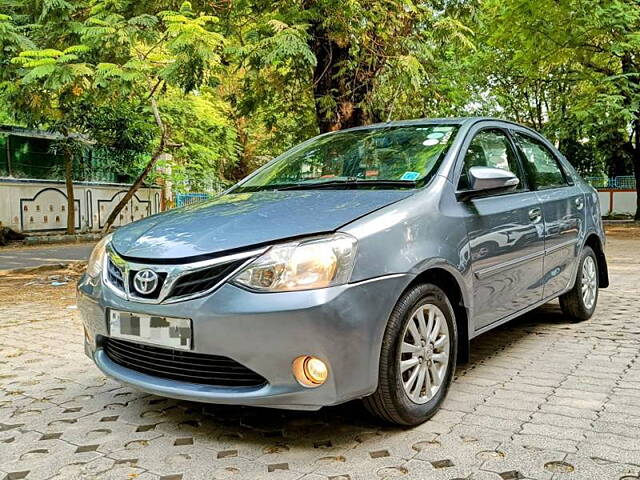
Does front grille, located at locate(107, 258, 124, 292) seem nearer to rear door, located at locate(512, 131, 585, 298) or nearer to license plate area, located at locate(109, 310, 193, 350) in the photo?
license plate area, located at locate(109, 310, 193, 350)

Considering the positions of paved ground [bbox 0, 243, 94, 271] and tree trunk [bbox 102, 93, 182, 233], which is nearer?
paved ground [bbox 0, 243, 94, 271]

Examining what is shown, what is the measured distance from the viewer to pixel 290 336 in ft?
8.41

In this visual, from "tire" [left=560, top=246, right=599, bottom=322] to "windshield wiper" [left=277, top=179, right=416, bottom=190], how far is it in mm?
2411

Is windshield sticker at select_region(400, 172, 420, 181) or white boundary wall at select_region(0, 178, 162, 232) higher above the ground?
windshield sticker at select_region(400, 172, 420, 181)

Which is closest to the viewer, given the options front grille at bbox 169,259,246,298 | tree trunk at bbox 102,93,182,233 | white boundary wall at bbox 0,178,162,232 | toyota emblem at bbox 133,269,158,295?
front grille at bbox 169,259,246,298

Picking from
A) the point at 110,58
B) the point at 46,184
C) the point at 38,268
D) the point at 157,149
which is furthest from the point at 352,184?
the point at 46,184

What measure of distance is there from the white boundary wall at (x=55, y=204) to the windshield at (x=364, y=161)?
Result: 14984 mm

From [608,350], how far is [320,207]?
104 inches

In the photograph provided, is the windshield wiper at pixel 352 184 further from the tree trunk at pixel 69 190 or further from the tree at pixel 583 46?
the tree trunk at pixel 69 190

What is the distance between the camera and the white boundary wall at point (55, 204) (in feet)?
55.9

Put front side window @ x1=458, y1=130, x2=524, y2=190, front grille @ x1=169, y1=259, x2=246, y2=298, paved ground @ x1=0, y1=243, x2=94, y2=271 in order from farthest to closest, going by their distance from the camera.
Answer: paved ground @ x1=0, y1=243, x2=94, y2=271 < front side window @ x1=458, y1=130, x2=524, y2=190 < front grille @ x1=169, y1=259, x2=246, y2=298

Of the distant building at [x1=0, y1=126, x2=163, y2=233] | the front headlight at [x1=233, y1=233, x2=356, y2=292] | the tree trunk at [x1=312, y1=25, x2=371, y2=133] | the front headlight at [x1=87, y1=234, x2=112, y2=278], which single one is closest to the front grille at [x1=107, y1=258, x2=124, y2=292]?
the front headlight at [x1=87, y1=234, x2=112, y2=278]

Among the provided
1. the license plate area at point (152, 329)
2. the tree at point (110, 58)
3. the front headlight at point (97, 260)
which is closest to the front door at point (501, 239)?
the license plate area at point (152, 329)

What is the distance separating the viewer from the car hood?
2.77 m
